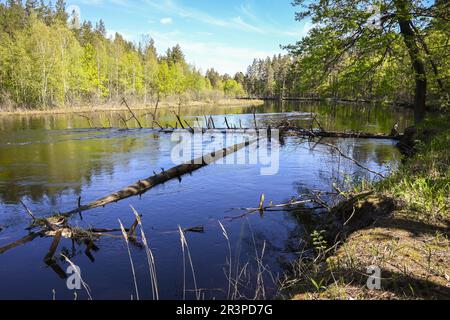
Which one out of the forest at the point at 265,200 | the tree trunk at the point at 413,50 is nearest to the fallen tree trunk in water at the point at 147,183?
the forest at the point at 265,200

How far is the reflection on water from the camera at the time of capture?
715cm

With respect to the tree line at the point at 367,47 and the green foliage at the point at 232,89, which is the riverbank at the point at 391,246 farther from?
the green foliage at the point at 232,89

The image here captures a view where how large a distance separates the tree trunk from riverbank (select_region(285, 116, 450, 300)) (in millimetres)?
8208

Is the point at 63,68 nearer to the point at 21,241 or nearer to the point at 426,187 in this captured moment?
the point at 21,241

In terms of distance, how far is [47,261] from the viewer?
769 cm

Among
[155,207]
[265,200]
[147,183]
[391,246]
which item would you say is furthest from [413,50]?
[391,246]

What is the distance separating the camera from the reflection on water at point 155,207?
7.15 m

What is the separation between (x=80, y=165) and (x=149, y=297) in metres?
12.6

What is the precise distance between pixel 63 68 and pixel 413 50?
5509cm

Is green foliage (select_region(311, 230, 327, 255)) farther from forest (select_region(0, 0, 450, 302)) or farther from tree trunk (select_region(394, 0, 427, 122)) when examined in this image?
tree trunk (select_region(394, 0, 427, 122))

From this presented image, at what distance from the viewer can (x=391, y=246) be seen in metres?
5.14

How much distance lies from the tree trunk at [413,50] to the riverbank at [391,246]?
8.21 m

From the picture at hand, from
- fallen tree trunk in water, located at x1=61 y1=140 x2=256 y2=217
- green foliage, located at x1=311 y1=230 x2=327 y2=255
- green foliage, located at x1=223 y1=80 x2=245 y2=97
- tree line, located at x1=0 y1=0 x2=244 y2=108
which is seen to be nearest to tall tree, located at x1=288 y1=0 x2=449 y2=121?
fallen tree trunk in water, located at x1=61 y1=140 x2=256 y2=217

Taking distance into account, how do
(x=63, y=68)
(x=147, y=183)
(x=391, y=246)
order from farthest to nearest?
1. (x=63, y=68)
2. (x=147, y=183)
3. (x=391, y=246)
